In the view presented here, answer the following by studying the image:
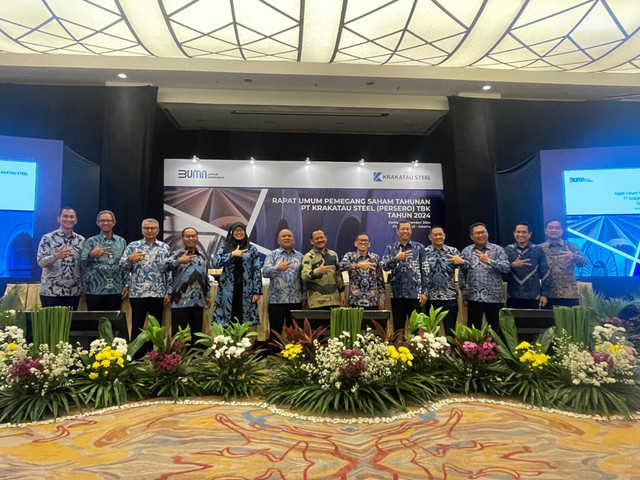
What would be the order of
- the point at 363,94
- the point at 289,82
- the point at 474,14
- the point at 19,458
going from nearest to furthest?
the point at 19,458 → the point at 474,14 → the point at 289,82 → the point at 363,94

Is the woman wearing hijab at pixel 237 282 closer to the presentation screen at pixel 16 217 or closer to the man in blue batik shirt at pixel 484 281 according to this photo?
the man in blue batik shirt at pixel 484 281

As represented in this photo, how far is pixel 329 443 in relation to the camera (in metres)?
1.83

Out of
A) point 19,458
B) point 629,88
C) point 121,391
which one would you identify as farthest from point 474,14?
point 19,458

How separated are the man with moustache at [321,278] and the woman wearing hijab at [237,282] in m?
0.49

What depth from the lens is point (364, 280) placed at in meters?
3.63

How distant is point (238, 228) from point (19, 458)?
234cm

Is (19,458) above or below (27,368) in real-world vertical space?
below

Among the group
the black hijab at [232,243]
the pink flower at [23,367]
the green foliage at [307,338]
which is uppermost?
the black hijab at [232,243]

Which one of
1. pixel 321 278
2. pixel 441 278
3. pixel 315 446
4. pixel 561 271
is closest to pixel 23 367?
pixel 315 446

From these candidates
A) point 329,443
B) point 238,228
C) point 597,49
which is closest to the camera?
point 329,443

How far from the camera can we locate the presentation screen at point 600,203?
5.10 meters

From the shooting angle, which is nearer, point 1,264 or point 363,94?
point 1,264

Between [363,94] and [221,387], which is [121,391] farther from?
[363,94]

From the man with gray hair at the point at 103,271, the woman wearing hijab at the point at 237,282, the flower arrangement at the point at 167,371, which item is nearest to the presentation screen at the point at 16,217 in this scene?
the man with gray hair at the point at 103,271
